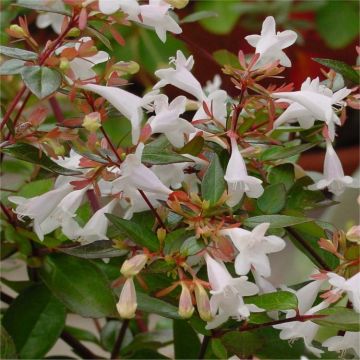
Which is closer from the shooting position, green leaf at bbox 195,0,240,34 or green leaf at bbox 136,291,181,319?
green leaf at bbox 136,291,181,319

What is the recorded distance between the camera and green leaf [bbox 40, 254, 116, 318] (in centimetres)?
48

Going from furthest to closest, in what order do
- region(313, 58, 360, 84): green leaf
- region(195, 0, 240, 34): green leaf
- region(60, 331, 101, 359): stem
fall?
region(195, 0, 240, 34): green leaf
region(60, 331, 101, 359): stem
region(313, 58, 360, 84): green leaf

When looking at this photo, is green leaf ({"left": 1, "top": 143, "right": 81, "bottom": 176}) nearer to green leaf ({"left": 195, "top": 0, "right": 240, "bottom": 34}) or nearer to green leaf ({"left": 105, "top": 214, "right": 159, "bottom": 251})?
green leaf ({"left": 105, "top": 214, "right": 159, "bottom": 251})

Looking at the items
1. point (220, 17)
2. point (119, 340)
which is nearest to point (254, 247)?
point (119, 340)

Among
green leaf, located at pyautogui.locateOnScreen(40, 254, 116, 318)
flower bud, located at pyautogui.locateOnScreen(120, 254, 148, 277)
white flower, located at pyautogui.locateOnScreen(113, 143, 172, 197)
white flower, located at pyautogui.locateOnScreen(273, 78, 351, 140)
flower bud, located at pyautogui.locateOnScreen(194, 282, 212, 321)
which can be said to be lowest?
green leaf, located at pyautogui.locateOnScreen(40, 254, 116, 318)

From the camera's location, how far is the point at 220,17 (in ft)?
4.90

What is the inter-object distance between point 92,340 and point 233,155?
0.32 metres

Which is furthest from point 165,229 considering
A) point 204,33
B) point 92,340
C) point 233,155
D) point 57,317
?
point 204,33

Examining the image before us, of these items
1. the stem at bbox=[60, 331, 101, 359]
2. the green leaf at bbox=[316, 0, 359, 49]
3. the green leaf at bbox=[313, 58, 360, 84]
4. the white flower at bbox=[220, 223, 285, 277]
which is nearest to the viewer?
the white flower at bbox=[220, 223, 285, 277]

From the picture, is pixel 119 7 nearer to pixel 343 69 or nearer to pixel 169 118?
pixel 169 118

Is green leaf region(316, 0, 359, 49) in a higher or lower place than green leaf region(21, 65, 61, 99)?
lower

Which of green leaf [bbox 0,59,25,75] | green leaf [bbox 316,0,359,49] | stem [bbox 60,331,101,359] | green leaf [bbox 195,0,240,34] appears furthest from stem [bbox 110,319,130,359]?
green leaf [bbox 316,0,359,49]

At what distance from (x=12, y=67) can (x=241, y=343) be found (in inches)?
8.0

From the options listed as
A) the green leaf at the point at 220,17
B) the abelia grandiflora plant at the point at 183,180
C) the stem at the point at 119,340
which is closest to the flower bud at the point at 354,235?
the abelia grandiflora plant at the point at 183,180
